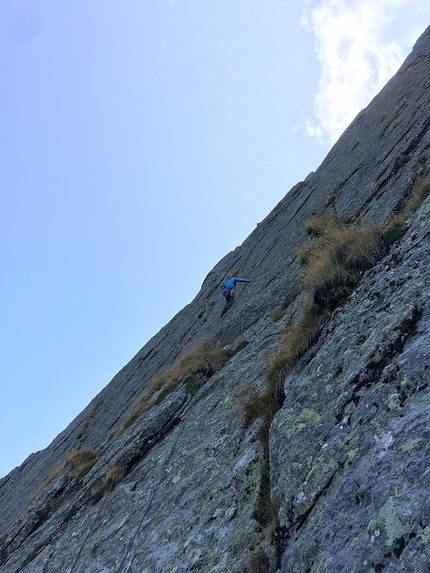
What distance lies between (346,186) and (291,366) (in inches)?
427

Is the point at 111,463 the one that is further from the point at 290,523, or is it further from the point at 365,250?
the point at 365,250

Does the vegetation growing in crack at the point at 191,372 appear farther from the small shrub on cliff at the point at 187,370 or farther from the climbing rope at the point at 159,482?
the climbing rope at the point at 159,482

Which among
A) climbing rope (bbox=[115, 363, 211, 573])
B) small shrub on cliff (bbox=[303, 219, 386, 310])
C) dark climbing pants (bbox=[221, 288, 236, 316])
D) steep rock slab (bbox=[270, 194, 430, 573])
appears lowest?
steep rock slab (bbox=[270, 194, 430, 573])

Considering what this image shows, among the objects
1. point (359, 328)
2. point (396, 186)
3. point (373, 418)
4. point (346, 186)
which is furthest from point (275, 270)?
point (373, 418)

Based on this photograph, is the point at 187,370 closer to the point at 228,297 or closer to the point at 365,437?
the point at 228,297

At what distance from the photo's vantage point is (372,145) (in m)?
16.8

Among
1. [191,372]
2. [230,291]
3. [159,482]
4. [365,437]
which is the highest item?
[230,291]

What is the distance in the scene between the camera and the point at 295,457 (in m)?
5.35

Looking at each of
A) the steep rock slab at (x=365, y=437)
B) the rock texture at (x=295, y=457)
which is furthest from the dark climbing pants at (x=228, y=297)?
the steep rock slab at (x=365, y=437)

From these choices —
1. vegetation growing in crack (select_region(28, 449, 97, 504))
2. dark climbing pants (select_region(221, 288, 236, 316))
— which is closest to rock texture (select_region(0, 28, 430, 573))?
vegetation growing in crack (select_region(28, 449, 97, 504))

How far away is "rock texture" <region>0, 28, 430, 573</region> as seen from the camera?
4.03m

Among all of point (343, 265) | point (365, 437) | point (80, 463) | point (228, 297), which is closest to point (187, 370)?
point (80, 463)

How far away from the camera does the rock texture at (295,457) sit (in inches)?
159

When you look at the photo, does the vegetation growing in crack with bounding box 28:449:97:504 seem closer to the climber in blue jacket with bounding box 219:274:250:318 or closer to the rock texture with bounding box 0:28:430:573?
the rock texture with bounding box 0:28:430:573
